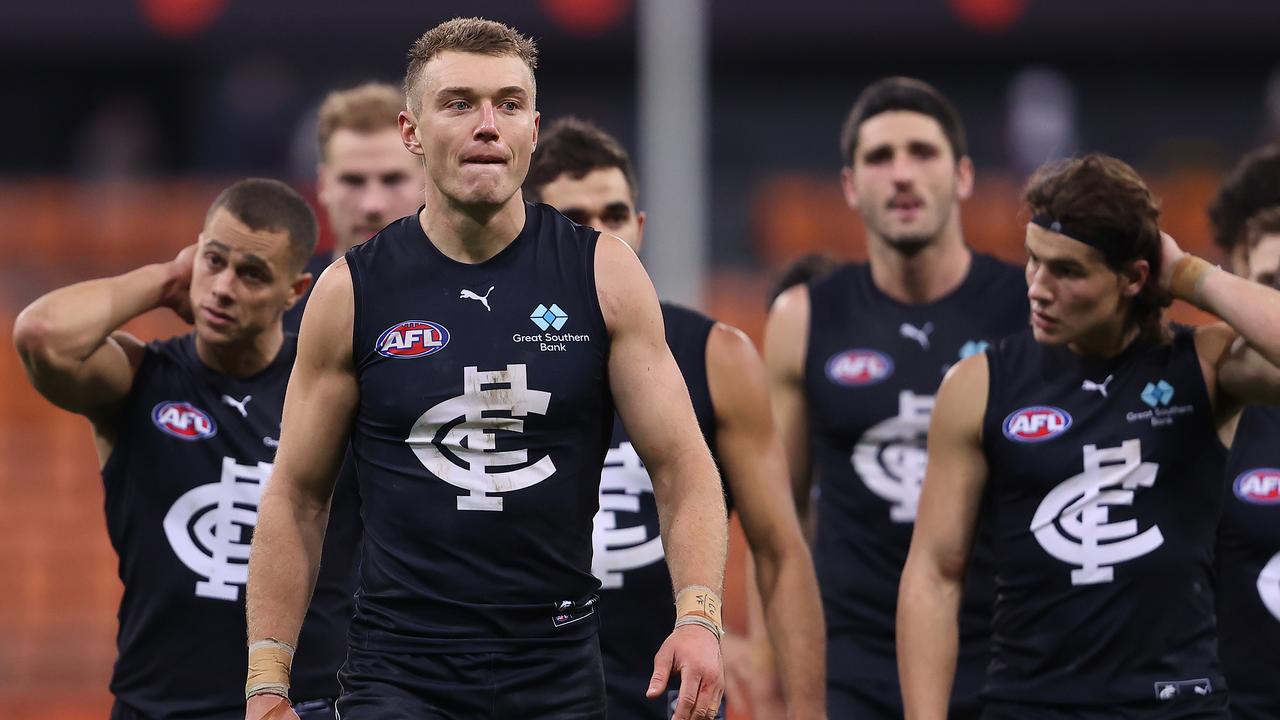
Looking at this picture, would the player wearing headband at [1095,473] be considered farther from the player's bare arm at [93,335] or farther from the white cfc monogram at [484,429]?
the player's bare arm at [93,335]

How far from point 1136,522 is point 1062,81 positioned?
830 inches

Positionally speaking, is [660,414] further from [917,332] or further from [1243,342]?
[917,332]

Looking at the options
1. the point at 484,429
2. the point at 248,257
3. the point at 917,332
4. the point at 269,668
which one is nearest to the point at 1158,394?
the point at 917,332

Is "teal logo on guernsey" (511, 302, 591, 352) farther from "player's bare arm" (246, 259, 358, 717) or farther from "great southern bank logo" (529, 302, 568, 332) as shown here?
"player's bare arm" (246, 259, 358, 717)

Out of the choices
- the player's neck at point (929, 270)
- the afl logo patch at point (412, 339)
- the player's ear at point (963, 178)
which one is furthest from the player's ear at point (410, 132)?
the player's ear at point (963, 178)

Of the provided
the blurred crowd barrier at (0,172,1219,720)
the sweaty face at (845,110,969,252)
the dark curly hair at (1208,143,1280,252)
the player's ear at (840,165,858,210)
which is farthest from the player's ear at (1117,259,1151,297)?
the blurred crowd barrier at (0,172,1219,720)

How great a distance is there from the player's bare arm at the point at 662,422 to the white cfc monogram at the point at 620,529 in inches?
40.8

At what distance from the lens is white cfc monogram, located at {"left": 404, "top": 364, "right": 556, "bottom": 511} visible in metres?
3.89

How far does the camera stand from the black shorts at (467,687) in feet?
12.6

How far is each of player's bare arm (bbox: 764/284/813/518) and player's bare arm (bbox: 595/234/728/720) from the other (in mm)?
2103

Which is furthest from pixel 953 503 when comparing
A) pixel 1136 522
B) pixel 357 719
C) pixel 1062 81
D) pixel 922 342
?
pixel 1062 81

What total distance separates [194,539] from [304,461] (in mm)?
1106

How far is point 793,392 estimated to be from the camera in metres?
6.16

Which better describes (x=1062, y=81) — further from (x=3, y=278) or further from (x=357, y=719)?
(x=357, y=719)
